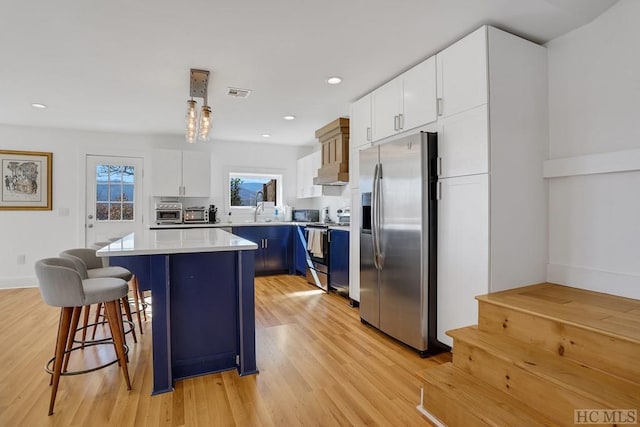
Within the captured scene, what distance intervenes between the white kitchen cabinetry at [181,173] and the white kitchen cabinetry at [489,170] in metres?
4.06

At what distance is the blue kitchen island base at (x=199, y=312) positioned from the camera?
2.03 m

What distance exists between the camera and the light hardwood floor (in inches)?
70.0

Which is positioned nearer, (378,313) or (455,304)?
(455,304)

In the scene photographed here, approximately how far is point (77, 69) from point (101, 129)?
2.41 m

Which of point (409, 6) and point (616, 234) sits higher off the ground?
point (409, 6)

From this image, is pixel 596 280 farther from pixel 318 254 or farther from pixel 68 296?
pixel 68 296

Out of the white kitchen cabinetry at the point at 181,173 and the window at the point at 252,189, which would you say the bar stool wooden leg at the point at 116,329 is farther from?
the window at the point at 252,189

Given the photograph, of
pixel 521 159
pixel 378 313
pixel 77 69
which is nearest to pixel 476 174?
pixel 521 159

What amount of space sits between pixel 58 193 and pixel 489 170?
19.0 ft

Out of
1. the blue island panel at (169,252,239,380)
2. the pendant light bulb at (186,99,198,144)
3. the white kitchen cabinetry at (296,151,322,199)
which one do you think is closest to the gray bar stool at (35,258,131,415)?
the blue island panel at (169,252,239,380)

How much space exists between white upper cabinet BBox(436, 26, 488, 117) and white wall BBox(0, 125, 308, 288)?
4099mm

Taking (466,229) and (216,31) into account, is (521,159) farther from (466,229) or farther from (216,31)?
(216,31)

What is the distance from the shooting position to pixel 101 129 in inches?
197

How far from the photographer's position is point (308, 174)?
5820 mm
